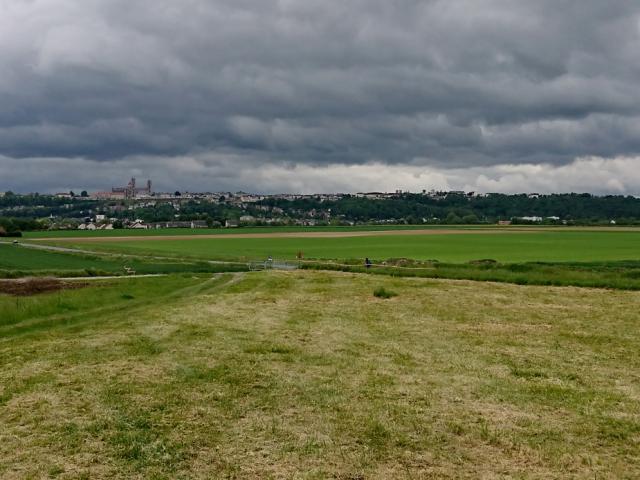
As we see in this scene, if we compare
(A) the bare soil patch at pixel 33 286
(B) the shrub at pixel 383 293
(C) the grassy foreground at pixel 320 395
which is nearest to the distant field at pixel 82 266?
(A) the bare soil patch at pixel 33 286

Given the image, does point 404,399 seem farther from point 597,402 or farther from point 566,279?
point 566,279

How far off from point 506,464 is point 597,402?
5.11 meters

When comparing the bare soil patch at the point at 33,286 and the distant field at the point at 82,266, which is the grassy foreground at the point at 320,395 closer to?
the bare soil patch at the point at 33,286

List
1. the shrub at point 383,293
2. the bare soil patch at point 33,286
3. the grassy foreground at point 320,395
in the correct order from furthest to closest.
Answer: the bare soil patch at point 33,286 → the shrub at point 383,293 → the grassy foreground at point 320,395

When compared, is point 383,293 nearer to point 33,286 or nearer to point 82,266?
point 33,286

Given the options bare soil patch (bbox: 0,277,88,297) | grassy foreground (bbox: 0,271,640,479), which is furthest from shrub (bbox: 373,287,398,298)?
bare soil patch (bbox: 0,277,88,297)

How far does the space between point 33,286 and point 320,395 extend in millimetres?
33632

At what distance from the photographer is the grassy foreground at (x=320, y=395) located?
35.6ft

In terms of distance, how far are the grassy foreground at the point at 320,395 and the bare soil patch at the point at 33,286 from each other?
36.6 ft

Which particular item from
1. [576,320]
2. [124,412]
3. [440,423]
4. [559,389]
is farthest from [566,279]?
[124,412]

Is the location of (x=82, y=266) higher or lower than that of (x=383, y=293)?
lower

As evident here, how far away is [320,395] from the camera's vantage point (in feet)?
49.4

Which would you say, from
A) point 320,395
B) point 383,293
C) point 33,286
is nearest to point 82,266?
point 33,286

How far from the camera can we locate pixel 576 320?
27.7 meters
